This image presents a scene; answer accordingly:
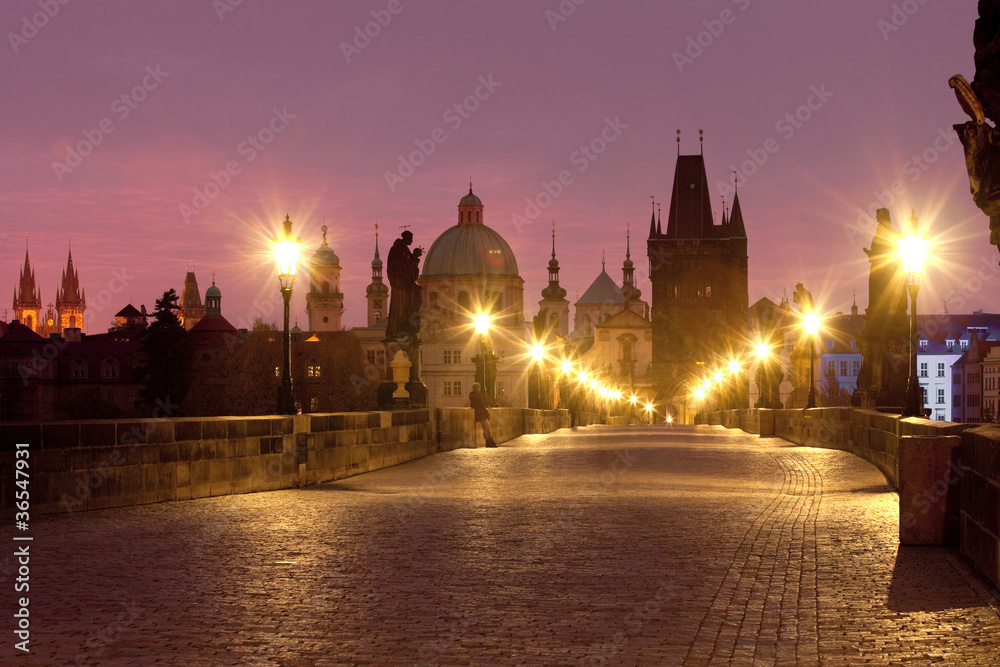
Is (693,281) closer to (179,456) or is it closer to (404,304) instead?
(404,304)

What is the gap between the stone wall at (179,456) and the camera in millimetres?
12398

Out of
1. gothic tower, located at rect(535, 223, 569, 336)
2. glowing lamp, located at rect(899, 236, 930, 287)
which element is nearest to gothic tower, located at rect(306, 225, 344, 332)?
gothic tower, located at rect(535, 223, 569, 336)

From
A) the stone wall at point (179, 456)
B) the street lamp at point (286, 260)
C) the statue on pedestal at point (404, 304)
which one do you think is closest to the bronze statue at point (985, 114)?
the stone wall at point (179, 456)

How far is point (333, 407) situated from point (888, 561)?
98.8 m

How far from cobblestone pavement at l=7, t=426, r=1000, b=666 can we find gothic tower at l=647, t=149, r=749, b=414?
130342 mm

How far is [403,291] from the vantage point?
3103cm

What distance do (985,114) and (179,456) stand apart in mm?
9228

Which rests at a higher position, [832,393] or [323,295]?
[323,295]

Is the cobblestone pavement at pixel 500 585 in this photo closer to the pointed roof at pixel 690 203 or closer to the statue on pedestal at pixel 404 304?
the statue on pedestal at pixel 404 304

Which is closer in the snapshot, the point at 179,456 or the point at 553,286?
the point at 179,456

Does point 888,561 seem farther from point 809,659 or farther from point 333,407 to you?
point 333,407

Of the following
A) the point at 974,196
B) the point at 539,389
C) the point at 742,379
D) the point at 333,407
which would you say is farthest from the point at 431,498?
the point at 742,379

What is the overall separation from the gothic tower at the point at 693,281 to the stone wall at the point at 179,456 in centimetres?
12461

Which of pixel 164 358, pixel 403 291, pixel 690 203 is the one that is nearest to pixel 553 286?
pixel 690 203
